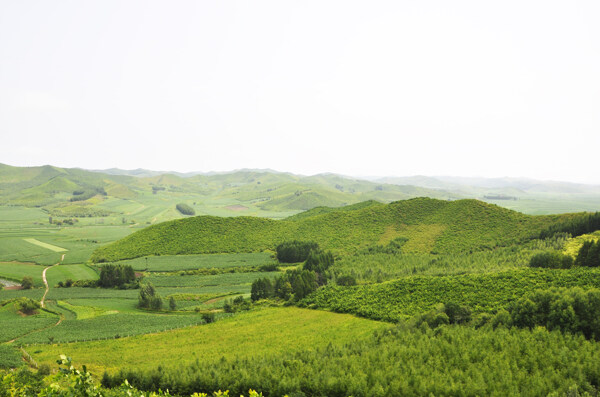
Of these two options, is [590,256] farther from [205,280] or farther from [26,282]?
[26,282]

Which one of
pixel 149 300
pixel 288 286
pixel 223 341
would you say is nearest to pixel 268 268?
pixel 288 286

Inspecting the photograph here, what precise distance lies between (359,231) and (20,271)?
13424 cm

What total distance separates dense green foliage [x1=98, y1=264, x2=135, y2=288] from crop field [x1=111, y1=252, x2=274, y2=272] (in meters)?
11.3

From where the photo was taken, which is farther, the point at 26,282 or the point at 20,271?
the point at 20,271

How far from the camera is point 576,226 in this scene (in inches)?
3925

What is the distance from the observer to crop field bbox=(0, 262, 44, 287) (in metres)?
111

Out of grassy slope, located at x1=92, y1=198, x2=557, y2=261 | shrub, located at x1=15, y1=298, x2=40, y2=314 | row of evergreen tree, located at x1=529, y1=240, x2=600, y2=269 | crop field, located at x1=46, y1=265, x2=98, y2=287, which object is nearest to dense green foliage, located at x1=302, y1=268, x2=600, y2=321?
row of evergreen tree, located at x1=529, y1=240, x2=600, y2=269

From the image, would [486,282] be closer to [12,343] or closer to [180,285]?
[180,285]

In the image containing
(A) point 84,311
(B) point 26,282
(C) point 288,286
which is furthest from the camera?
(B) point 26,282

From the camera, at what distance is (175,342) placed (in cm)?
6269

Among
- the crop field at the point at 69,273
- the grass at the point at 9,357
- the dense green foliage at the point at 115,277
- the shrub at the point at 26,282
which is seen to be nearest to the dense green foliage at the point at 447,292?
the grass at the point at 9,357

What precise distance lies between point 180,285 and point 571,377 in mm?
100572

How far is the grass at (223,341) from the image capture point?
5378 centimetres

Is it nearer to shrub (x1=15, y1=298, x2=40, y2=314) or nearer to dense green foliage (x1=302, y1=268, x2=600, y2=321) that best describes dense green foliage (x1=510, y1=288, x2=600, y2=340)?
dense green foliage (x1=302, y1=268, x2=600, y2=321)
